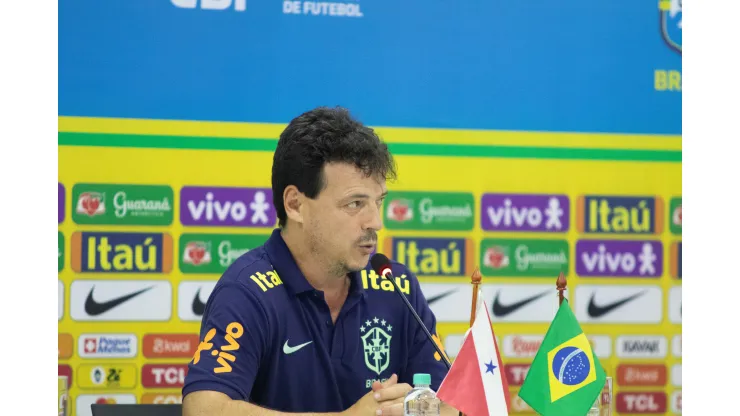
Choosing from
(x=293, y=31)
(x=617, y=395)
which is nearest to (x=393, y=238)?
(x=293, y=31)

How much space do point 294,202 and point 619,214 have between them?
1472mm

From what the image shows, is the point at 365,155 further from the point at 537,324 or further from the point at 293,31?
the point at 537,324

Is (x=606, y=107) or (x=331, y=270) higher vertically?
(x=606, y=107)

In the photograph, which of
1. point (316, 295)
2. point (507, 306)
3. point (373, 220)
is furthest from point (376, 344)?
point (507, 306)

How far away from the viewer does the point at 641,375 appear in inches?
117

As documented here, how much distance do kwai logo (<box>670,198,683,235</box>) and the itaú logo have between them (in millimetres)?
1634

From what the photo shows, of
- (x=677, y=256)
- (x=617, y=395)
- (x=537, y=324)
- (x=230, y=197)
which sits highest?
(x=230, y=197)

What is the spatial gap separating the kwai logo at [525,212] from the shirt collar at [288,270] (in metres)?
1.00

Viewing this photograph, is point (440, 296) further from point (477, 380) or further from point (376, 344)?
point (477, 380)

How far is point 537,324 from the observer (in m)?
2.92

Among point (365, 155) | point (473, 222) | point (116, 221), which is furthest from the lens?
point (473, 222)

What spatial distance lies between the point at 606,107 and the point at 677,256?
584mm

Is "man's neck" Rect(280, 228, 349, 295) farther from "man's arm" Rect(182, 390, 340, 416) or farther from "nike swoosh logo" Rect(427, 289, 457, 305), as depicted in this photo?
"nike swoosh logo" Rect(427, 289, 457, 305)

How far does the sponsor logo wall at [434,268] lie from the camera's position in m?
2.69
